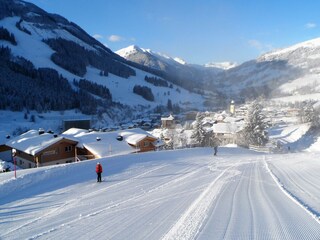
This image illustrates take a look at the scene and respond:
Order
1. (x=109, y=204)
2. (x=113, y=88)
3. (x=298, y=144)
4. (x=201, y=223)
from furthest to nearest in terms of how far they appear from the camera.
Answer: (x=113, y=88)
(x=298, y=144)
(x=109, y=204)
(x=201, y=223)

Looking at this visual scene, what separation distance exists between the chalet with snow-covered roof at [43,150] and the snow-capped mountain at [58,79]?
63063 mm

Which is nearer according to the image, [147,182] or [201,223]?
[201,223]

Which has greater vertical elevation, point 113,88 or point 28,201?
point 113,88

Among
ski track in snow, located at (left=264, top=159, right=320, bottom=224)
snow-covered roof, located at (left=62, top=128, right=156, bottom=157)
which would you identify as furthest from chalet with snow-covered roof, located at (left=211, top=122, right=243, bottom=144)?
ski track in snow, located at (left=264, top=159, right=320, bottom=224)

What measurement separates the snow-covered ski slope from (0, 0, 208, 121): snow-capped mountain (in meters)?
86.1

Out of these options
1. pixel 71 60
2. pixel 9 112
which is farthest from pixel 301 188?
pixel 71 60

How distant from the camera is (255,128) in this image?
160ft

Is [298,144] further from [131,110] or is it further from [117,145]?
[131,110]

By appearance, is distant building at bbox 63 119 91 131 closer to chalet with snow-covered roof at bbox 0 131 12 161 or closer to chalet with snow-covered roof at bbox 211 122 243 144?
chalet with snow-covered roof at bbox 0 131 12 161

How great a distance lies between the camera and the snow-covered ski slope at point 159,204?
7.97m

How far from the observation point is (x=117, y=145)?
107 feet

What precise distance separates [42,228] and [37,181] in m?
6.66

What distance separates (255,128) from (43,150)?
36.5m

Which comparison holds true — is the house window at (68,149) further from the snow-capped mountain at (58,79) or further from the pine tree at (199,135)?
the snow-capped mountain at (58,79)
